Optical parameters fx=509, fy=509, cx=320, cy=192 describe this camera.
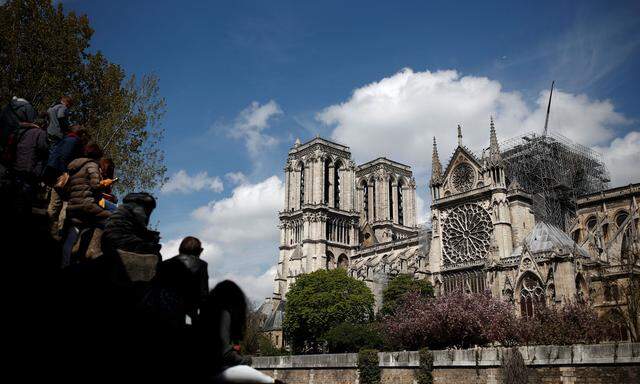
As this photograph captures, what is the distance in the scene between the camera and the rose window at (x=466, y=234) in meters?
47.6

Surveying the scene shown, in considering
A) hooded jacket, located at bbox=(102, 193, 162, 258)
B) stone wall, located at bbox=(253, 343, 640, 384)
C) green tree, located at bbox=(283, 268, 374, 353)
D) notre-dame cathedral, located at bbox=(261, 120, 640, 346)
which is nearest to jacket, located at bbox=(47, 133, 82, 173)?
hooded jacket, located at bbox=(102, 193, 162, 258)

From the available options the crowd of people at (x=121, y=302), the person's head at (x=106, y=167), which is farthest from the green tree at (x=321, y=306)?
the crowd of people at (x=121, y=302)

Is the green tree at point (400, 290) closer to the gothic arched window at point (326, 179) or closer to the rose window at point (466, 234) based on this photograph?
the rose window at point (466, 234)

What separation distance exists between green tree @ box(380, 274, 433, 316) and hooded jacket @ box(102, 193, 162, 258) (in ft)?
140

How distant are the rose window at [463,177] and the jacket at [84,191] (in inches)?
1904

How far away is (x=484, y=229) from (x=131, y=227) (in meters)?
45.8

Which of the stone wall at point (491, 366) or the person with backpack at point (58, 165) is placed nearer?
the person with backpack at point (58, 165)

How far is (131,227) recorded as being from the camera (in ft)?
17.9

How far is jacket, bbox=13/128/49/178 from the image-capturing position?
24.8 ft

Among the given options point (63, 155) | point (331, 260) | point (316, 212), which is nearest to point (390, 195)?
point (316, 212)

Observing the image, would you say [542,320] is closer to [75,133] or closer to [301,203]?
[75,133]

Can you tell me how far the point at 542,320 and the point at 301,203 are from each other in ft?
152

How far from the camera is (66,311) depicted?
4.23 metres

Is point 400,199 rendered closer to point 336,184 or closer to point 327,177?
point 336,184
